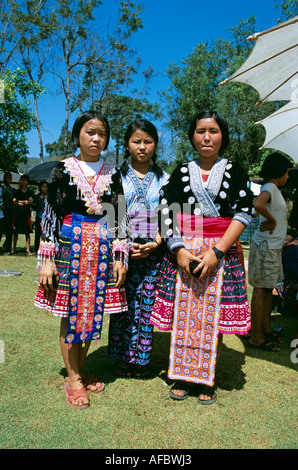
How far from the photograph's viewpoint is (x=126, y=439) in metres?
1.89

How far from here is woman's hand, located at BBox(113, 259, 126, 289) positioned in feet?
7.73

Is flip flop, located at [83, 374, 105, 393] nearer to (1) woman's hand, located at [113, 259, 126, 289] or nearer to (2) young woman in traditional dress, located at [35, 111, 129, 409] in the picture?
(2) young woman in traditional dress, located at [35, 111, 129, 409]

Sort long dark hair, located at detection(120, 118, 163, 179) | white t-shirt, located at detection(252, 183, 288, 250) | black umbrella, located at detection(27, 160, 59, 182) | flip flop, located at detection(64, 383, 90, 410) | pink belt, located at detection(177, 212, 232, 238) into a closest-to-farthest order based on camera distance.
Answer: flip flop, located at detection(64, 383, 90, 410)
pink belt, located at detection(177, 212, 232, 238)
long dark hair, located at detection(120, 118, 163, 179)
white t-shirt, located at detection(252, 183, 288, 250)
black umbrella, located at detection(27, 160, 59, 182)

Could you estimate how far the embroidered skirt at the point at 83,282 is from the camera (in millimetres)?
2232

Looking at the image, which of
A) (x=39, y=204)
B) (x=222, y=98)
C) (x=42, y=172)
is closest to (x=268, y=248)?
(x=39, y=204)

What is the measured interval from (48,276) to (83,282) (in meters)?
0.22

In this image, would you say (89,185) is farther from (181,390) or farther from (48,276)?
(181,390)

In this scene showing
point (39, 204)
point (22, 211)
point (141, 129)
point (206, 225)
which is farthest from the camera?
point (39, 204)

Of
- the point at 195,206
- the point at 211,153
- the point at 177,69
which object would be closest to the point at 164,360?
the point at 195,206

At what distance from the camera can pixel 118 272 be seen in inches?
93.0

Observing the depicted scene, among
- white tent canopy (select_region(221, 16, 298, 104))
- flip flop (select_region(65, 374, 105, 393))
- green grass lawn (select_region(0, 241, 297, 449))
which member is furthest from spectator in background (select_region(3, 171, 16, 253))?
white tent canopy (select_region(221, 16, 298, 104))

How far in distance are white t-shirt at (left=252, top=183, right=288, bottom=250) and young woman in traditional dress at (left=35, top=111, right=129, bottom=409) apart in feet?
5.38

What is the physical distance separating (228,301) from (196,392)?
0.71 m

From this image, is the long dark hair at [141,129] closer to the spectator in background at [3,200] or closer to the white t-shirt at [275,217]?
the white t-shirt at [275,217]
